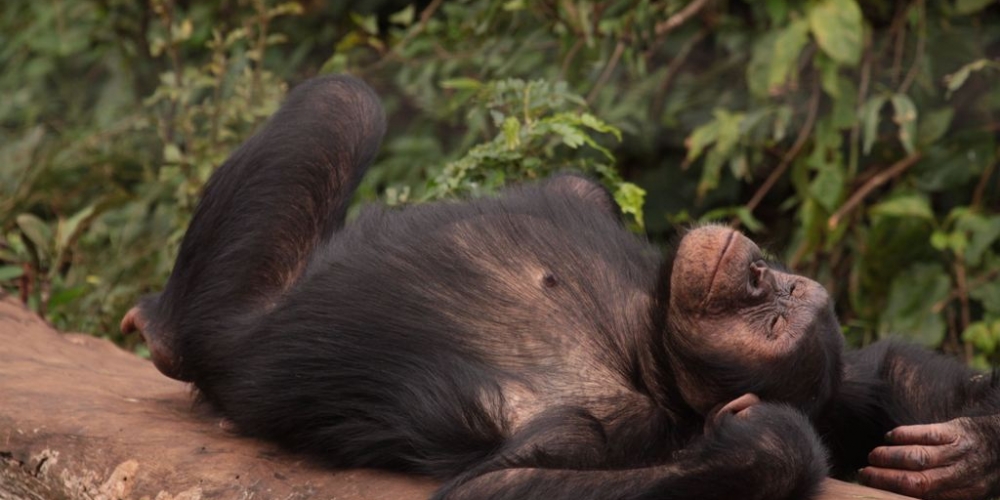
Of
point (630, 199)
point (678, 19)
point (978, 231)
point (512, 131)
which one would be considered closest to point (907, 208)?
point (978, 231)

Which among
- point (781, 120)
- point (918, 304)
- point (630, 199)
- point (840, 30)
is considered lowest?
point (918, 304)

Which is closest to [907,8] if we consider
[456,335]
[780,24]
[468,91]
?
[780,24]

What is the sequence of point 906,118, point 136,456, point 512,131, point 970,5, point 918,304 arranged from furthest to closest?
point 970,5 → point 918,304 → point 906,118 → point 512,131 → point 136,456

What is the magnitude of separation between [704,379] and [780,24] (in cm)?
353

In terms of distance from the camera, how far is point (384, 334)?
3311 mm

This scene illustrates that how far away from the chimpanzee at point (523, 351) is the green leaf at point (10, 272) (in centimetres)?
163

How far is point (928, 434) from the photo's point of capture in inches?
127

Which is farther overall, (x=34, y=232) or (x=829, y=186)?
(x=829, y=186)

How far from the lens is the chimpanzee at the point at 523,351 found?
9.64 ft

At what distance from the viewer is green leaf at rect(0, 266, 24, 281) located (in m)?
5.23

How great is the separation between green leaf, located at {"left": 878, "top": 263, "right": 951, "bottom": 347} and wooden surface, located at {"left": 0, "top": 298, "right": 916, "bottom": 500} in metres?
3.02

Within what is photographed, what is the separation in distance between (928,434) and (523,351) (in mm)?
959

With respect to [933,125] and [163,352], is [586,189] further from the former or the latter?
[933,125]

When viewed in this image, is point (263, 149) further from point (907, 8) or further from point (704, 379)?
point (907, 8)
